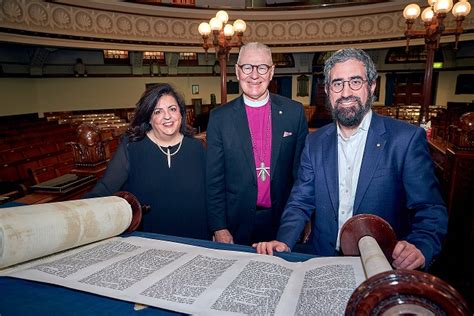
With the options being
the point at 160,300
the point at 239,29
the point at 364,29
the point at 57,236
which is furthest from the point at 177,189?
the point at 364,29

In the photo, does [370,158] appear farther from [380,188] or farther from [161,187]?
[161,187]

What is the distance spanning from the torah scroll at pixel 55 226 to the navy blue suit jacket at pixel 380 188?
76 cm

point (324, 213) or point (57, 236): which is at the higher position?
point (57, 236)

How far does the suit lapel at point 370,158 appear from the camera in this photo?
1.58 m

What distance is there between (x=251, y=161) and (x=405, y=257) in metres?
1.36

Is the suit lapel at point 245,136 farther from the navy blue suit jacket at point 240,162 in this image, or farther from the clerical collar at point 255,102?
the clerical collar at point 255,102

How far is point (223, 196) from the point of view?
7.61ft

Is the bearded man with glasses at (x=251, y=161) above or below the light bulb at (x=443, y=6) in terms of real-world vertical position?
below

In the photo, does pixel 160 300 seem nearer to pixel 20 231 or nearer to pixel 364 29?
pixel 20 231

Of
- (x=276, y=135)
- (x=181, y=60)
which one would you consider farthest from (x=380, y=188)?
(x=181, y=60)

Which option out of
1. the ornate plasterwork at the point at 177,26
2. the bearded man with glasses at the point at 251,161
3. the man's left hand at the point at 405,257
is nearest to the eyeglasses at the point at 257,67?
the bearded man with glasses at the point at 251,161

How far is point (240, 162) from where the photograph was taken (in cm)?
232

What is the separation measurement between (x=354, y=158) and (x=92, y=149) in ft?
7.52

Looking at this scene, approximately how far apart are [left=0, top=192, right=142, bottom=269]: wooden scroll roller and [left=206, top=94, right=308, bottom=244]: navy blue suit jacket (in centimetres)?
98
